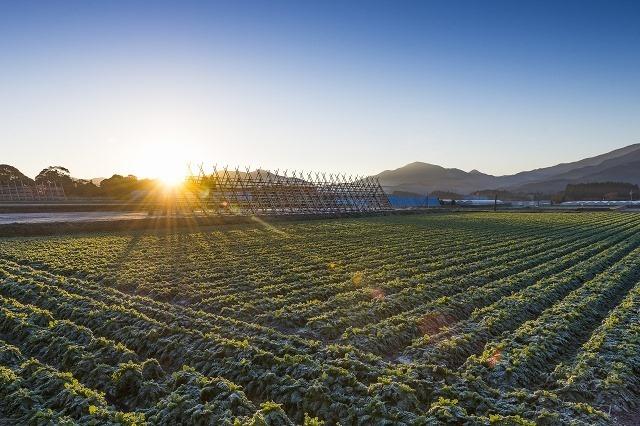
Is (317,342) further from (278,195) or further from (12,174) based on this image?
(12,174)

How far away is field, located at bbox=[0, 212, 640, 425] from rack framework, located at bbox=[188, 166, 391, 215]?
1171 inches

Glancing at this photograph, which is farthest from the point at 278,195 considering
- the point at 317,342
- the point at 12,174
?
the point at 12,174

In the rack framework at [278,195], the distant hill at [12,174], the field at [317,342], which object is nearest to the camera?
the field at [317,342]

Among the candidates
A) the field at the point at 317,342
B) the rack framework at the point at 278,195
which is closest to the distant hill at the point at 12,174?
the rack framework at the point at 278,195

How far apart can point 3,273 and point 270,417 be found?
15993mm

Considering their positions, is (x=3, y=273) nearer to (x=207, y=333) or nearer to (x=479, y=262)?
(x=207, y=333)

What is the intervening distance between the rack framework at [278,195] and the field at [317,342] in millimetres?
29731

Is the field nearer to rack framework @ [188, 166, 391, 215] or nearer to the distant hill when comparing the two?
rack framework @ [188, 166, 391, 215]

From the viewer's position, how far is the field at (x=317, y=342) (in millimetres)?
7344

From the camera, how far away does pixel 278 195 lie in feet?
184

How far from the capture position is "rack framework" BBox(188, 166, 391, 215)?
1972 inches

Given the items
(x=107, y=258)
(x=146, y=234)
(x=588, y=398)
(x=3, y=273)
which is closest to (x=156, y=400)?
(x=588, y=398)

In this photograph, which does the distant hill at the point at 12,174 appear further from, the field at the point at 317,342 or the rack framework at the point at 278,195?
the field at the point at 317,342

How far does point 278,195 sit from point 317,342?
4660 cm
